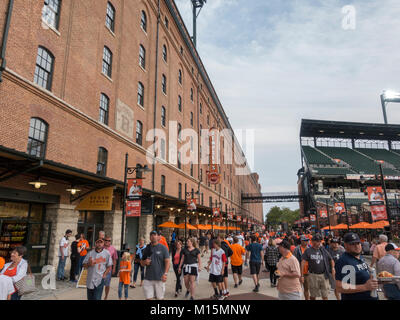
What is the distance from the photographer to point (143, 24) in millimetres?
26562

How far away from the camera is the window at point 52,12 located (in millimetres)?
14655

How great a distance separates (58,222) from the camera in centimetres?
1406

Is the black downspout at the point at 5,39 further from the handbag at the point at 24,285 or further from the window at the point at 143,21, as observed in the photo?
the window at the point at 143,21

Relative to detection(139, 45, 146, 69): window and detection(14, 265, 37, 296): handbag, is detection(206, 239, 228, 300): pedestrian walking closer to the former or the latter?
detection(14, 265, 37, 296): handbag

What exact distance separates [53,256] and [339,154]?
275 feet

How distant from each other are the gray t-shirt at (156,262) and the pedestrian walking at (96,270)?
3.39ft

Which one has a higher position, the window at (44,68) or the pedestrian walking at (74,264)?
the window at (44,68)

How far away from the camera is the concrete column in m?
13.6

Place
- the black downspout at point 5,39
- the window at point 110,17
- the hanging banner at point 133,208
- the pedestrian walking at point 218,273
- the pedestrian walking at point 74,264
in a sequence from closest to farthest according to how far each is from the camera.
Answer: the pedestrian walking at point 218,273 → the black downspout at point 5,39 → the pedestrian walking at point 74,264 → the hanging banner at point 133,208 → the window at point 110,17

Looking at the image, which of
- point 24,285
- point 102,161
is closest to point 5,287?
point 24,285

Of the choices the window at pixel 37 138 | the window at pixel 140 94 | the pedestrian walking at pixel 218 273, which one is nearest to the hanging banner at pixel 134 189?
the window at pixel 37 138

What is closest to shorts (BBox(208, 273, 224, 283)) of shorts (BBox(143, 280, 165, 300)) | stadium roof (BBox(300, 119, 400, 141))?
shorts (BBox(143, 280, 165, 300))

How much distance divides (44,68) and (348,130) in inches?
3442

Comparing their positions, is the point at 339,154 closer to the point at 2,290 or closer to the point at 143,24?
the point at 143,24
